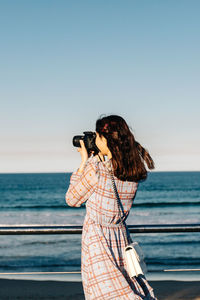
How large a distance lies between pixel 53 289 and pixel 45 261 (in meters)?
5.47

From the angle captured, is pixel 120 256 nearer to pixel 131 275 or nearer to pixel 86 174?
pixel 131 275

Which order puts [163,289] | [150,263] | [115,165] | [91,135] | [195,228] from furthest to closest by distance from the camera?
[150,263] < [163,289] < [195,228] < [91,135] < [115,165]

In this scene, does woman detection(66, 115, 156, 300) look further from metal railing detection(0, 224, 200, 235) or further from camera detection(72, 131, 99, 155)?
metal railing detection(0, 224, 200, 235)

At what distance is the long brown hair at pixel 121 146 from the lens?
6.53ft

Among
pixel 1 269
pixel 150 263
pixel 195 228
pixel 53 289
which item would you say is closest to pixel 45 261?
pixel 1 269

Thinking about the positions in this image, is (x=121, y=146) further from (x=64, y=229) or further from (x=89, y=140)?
(x=64, y=229)

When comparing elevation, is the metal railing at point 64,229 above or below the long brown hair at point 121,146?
below

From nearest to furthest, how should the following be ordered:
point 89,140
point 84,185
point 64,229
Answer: point 84,185, point 89,140, point 64,229

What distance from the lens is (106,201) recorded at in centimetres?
200

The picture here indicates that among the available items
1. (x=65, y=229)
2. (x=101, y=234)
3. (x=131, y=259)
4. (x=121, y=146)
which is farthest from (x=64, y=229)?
(x=121, y=146)

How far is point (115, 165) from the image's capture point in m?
1.98

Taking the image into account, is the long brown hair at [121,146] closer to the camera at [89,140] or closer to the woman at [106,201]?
the woman at [106,201]

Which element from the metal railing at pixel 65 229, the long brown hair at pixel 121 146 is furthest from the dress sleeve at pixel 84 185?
the metal railing at pixel 65 229

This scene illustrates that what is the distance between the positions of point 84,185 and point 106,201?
0.14 m
